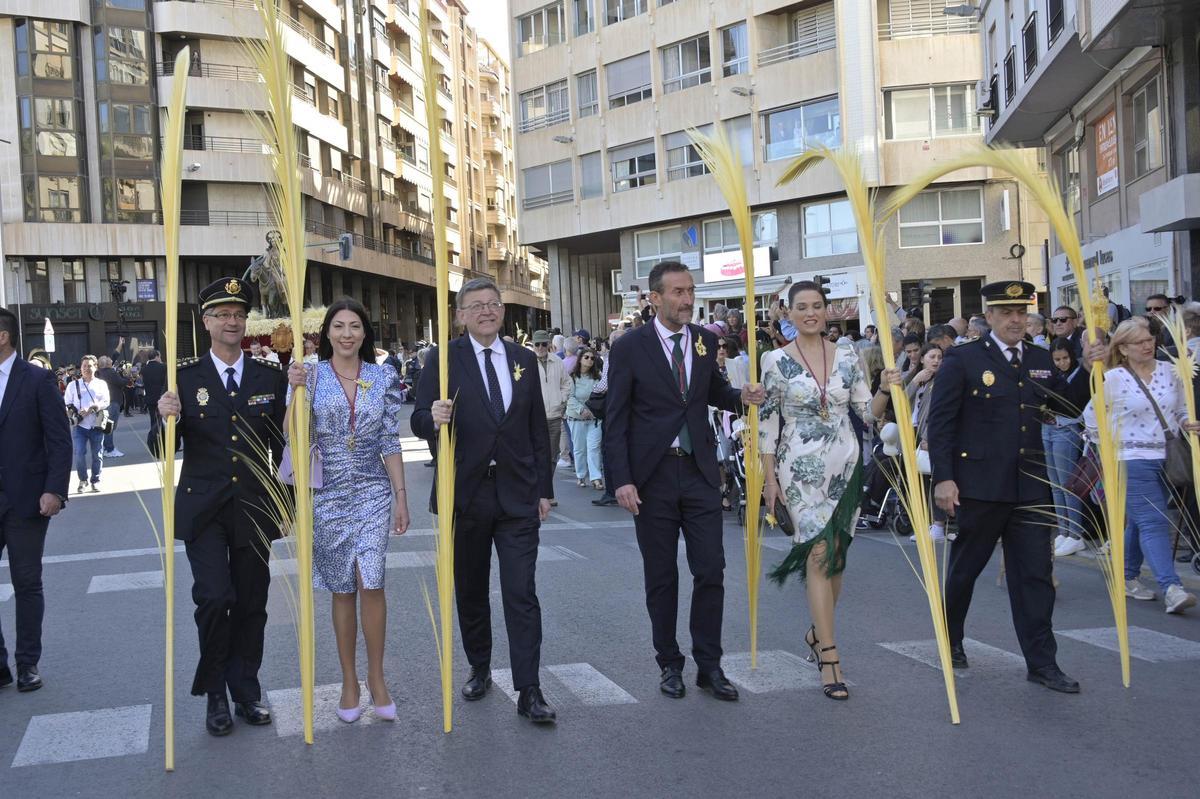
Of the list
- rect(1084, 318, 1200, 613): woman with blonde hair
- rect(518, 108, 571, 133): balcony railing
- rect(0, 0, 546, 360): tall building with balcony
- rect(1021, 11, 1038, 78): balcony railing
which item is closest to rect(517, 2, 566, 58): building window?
rect(518, 108, 571, 133): balcony railing

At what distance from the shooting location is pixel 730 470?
44.7 feet

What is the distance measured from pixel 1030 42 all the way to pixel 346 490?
22.0 m

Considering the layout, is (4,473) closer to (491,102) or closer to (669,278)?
(669,278)

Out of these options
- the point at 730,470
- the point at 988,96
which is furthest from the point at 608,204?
the point at 730,470

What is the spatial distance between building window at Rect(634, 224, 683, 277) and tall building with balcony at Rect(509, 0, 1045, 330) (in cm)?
7

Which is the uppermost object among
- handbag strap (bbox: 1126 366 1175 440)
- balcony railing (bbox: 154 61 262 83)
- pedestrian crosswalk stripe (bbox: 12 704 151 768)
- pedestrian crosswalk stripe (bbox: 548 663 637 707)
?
balcony railing (bbox: 154 61 262 83)

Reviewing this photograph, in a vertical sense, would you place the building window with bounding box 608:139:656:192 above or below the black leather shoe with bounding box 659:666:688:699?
above

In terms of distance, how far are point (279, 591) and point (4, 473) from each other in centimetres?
310

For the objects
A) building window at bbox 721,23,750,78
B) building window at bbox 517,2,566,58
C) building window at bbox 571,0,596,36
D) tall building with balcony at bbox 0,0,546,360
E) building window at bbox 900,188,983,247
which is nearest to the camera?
building window at bbox 900,188,983,247

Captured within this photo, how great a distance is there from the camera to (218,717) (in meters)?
5.73

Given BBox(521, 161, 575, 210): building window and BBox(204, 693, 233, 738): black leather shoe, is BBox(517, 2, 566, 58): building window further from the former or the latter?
BBox(204, 693, 233, 738): black leather shoe

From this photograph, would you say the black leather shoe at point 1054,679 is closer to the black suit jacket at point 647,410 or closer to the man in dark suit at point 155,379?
the black suit jacket at point 647,410

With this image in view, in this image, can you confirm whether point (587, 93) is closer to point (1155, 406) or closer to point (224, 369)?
point (1155, 406)

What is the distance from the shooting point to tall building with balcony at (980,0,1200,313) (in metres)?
18.4
